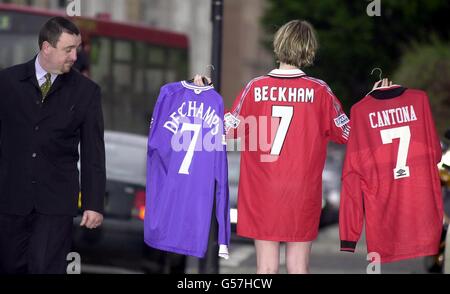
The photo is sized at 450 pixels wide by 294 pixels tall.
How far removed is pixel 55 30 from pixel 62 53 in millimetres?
149

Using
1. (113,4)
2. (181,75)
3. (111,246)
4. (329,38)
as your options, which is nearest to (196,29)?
(113,4)

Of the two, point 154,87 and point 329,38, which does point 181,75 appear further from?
point 329,38

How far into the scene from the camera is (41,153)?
7.21 meters

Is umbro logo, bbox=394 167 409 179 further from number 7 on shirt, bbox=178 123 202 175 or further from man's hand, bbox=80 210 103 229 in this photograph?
man's hand, bbox=80 210 103 229

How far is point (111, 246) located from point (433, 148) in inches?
172

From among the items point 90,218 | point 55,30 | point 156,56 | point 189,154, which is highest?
point 55,30

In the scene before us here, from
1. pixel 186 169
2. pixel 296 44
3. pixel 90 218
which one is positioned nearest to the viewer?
pixel 90 218

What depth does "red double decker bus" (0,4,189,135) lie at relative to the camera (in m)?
17.9

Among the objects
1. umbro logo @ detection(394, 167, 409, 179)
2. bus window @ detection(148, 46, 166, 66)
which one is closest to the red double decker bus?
bus window @ detection(148, 46, 166, 66)

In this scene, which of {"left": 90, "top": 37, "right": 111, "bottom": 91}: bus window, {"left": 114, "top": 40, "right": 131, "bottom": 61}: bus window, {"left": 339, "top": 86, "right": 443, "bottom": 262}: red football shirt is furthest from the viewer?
{"left": 114, "top": 40, "right": 131, "bottom": 61}: bus window

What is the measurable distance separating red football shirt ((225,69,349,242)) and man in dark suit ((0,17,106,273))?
956mm

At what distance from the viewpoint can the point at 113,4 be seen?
189 ft

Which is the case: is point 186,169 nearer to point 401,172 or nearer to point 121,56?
point 401,172

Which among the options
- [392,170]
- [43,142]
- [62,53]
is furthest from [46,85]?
[392,170]
